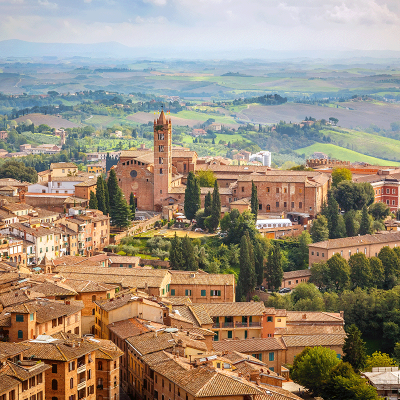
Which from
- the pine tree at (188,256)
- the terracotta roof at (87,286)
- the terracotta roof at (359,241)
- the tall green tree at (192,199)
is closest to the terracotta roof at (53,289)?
the terracotta roof at (87,286)

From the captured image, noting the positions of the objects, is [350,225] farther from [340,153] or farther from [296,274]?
[340,153]

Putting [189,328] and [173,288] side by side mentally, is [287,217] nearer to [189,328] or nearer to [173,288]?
[173,288]

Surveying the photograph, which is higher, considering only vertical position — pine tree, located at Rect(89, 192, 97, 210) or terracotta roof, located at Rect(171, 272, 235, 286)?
pine tree, located at Rect(89, 192, 97, 210)

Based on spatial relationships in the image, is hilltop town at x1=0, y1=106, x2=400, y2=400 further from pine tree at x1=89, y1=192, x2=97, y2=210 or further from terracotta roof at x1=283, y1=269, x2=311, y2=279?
pine tree at x1=89, y1=192, x2=97, y2=210

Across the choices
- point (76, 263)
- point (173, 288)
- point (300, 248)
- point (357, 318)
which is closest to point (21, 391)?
point (173, 288)

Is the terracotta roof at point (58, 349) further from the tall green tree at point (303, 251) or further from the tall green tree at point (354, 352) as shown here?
the tall green tree at point (303, 251)

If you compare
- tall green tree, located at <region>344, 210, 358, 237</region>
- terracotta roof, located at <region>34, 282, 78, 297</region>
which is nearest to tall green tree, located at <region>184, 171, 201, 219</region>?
tall green tree, located at <region>344, 210, 358, 237</region>
